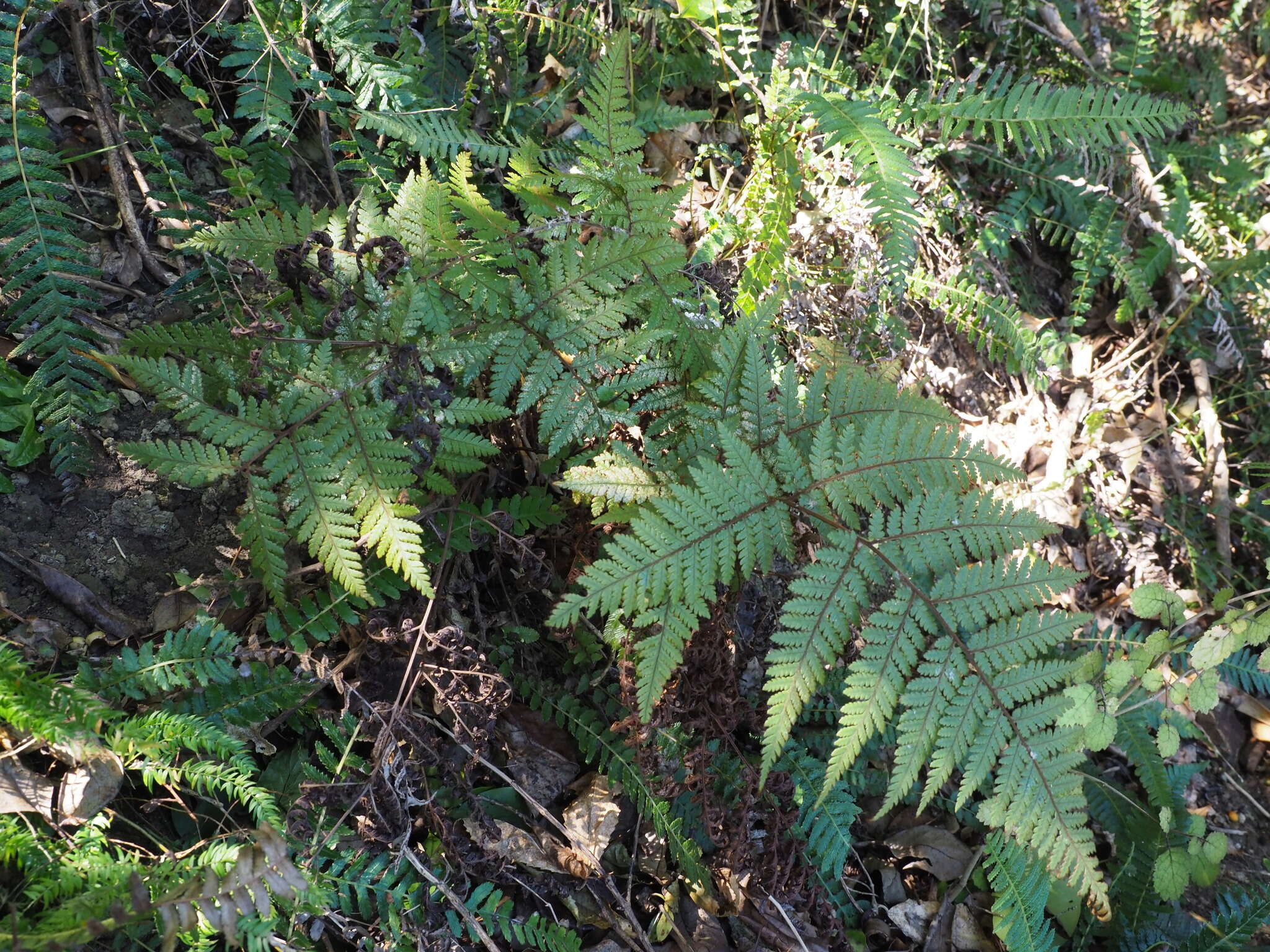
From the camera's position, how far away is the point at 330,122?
3301 mm

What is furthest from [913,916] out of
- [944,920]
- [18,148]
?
[18,148]

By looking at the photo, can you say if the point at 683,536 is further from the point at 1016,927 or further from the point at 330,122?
the point at 330,122

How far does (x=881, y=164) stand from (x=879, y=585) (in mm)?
1568

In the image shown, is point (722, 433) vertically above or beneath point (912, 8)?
beneath

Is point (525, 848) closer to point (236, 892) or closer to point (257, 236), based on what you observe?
point (236, 892)

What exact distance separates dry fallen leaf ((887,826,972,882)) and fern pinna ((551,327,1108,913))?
70cm

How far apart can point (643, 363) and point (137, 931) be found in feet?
6.44

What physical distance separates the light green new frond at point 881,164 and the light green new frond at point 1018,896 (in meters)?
1.98

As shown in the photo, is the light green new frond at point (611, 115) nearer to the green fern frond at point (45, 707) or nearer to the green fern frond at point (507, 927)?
the green fern frond at point (45, 707)

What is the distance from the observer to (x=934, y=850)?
3.05 m

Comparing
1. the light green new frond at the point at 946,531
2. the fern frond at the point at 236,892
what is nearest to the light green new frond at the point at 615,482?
the light green new frond at the point at 946,531

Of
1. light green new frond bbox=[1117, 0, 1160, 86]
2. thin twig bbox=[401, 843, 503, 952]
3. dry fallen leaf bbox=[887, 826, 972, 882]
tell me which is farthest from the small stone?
light green new frond bbox=[1117, 0, 1160, 86]

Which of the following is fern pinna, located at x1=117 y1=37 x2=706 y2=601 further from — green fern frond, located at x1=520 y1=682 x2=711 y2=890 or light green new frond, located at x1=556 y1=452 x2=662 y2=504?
green fern frond, located at x1=520 y1=682 x2=711 y2=890

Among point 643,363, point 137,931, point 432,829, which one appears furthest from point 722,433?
point 137,931
